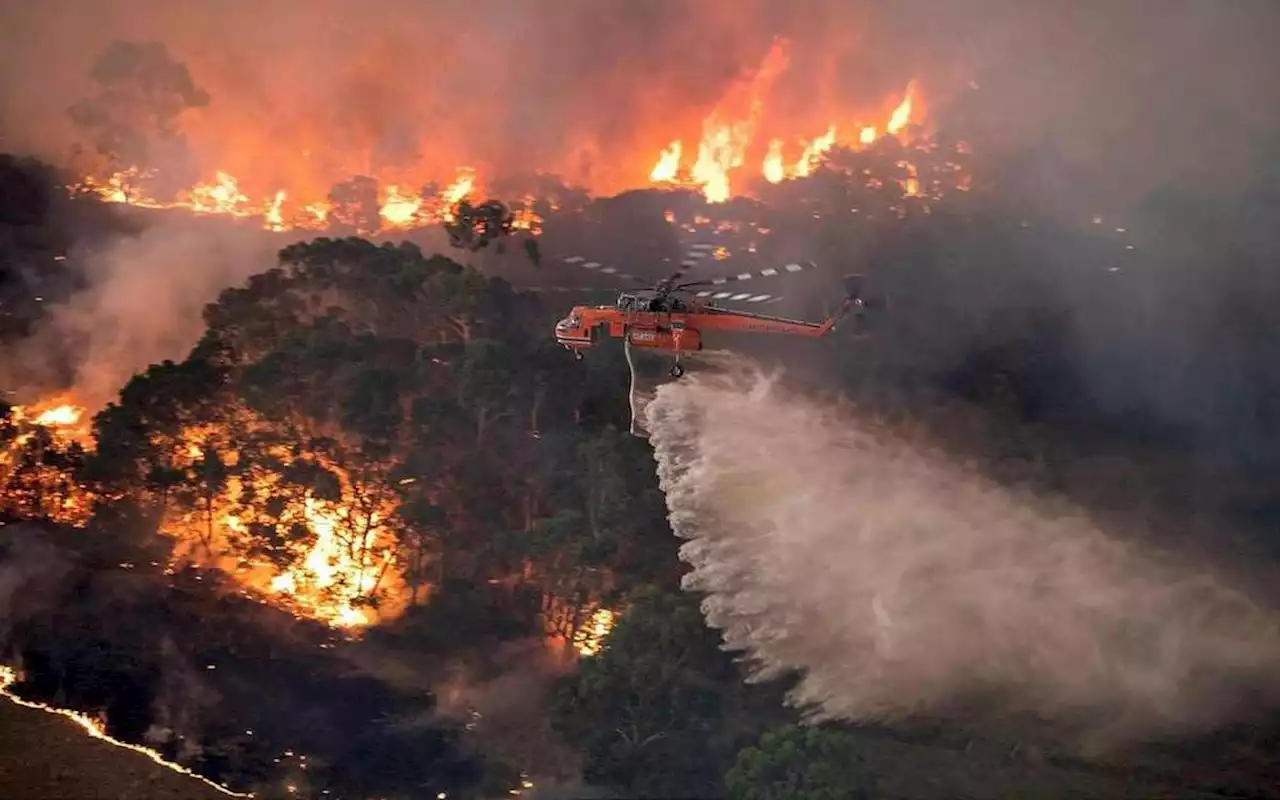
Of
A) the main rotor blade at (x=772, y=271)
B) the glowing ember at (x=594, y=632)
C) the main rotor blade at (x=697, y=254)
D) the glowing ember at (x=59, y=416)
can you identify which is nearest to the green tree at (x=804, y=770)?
the glowing ember at (x=594, y=632)

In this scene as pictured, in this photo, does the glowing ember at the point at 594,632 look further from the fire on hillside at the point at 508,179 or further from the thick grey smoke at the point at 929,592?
the fire on hillside at the point at 508,179

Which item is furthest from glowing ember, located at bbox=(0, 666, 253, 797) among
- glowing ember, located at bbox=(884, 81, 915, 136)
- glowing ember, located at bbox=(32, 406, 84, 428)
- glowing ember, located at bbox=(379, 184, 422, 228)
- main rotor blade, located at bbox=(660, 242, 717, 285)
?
glowing ember, located at bbox=(884, 81, 915, 136)

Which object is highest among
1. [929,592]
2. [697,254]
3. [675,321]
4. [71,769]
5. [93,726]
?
[697,254]

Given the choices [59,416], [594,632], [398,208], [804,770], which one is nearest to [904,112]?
[398,208]

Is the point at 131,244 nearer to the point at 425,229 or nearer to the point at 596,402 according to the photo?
the point at 425,229

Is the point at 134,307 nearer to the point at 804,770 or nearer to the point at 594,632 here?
the point at 594,632

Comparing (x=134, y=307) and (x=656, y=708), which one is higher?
(x=134, y=307)
